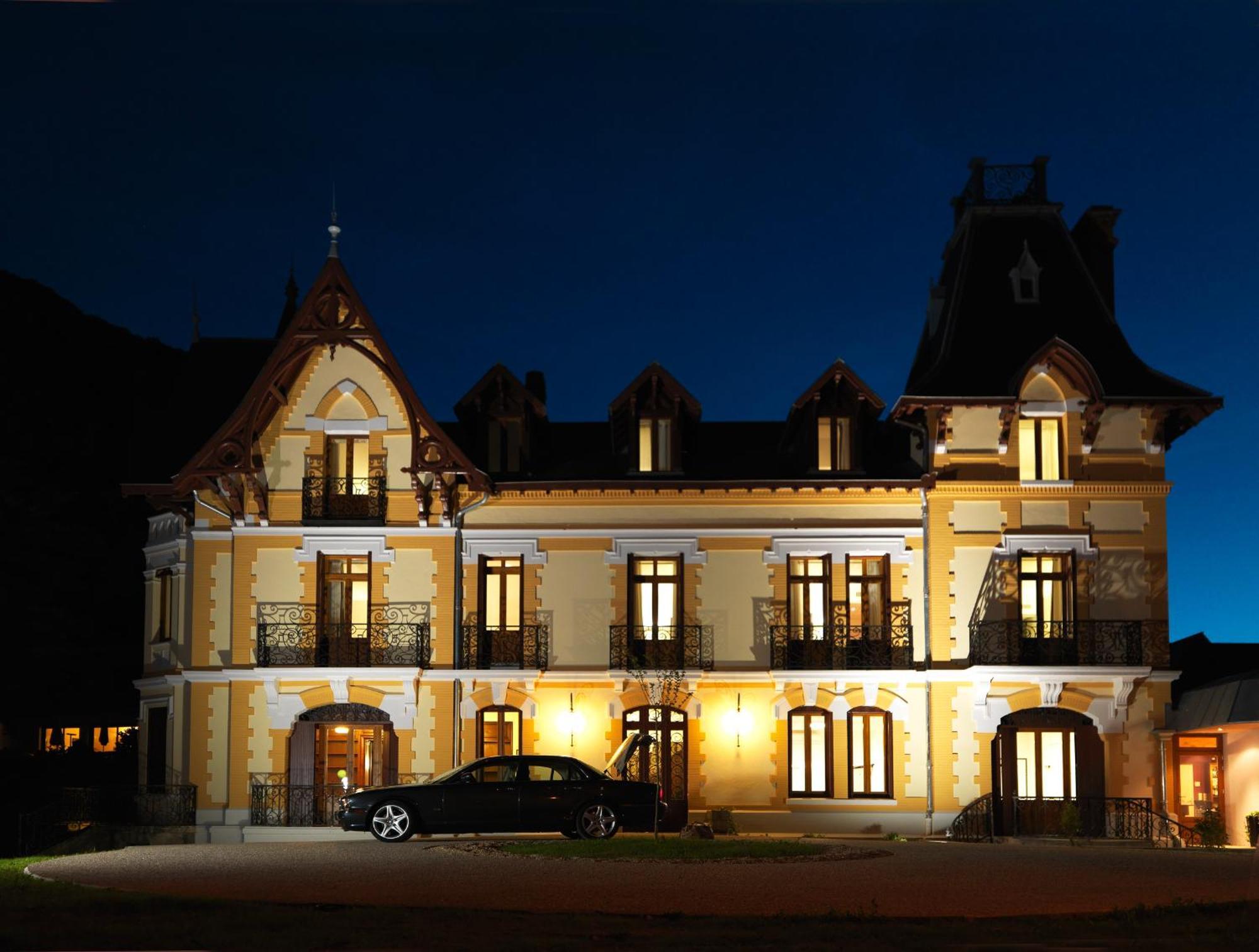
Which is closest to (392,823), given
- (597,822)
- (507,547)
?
(597,822)

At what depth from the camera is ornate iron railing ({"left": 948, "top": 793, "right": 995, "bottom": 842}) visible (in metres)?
29.9

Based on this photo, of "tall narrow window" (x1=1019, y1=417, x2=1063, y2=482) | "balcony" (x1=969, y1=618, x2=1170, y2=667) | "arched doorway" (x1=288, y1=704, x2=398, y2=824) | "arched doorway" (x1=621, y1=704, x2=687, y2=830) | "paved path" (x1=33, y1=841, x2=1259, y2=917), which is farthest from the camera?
"tall narrow window" (x1=1019, y1=417, x2=1063, y2=482)

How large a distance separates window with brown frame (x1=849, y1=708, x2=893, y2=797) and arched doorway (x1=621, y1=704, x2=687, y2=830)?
3.19 metres

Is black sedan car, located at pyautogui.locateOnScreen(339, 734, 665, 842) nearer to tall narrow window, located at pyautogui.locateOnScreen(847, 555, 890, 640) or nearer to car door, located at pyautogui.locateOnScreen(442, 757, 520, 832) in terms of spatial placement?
car door, located at pyautogui.locateOnScreen(442, 757, 520, 832)

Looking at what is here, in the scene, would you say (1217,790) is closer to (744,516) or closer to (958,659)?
(958,659)

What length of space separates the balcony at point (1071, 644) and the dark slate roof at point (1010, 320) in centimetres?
439

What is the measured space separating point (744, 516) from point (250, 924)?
19.0 metres

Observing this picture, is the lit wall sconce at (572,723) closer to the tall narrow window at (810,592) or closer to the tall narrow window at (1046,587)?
the tall narrow window at (810,592)

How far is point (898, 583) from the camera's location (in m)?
31.3

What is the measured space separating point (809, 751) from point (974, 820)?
3.29 meters

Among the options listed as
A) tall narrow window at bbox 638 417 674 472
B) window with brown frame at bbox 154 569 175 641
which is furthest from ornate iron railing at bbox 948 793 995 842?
window with brown frame at bbox 154 569 175 641

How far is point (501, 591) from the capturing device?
31.6 m

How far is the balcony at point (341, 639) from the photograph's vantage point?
100 feet

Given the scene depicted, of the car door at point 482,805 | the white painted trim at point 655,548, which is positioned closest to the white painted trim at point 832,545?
the white painted trim at point 655,548
